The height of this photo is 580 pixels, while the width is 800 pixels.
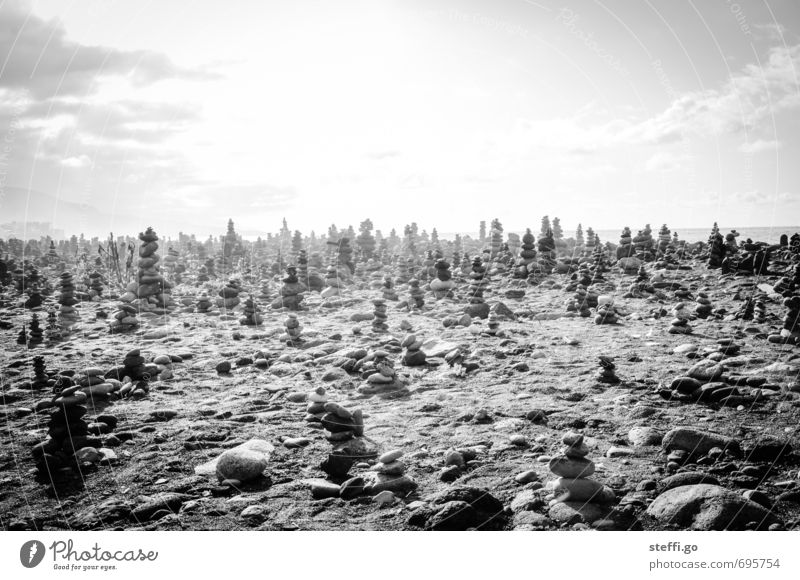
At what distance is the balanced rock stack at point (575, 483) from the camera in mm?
6039

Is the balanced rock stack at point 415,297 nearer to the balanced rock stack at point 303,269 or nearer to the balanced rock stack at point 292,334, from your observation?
the balanced rock stack at point 292,334

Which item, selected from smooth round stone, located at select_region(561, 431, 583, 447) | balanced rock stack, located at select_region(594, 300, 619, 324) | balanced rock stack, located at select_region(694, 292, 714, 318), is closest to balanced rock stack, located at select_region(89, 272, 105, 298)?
balanced rock stack, located at select_region(594, 300, 619, 324)

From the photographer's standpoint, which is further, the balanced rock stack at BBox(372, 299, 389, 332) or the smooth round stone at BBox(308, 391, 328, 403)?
the balanced rock stack at BBox(372, 299, 389, 332)

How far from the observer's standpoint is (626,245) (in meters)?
32.9

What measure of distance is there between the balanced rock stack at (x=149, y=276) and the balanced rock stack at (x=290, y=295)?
5.86m

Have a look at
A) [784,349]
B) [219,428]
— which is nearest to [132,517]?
[219,428]

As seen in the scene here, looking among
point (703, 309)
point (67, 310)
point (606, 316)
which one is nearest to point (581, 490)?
point (606, 316)

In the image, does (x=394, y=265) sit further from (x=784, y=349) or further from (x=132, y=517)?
(x=132, y=517)

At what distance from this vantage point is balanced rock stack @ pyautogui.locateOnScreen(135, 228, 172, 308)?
2378 cm

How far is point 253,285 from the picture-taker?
33562mm

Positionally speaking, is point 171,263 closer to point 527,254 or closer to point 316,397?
point 527,254

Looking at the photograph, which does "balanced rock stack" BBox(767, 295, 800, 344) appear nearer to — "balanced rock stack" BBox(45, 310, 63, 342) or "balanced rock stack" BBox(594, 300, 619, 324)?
"balanced rock stack" BBox(594, 300, 619, 324)
